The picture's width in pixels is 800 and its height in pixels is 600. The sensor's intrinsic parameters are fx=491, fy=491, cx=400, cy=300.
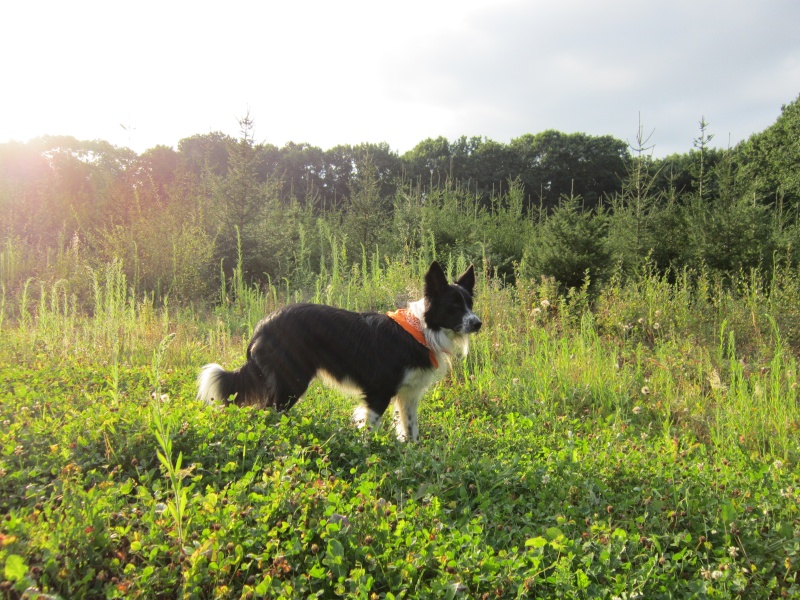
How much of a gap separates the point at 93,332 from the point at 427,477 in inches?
187

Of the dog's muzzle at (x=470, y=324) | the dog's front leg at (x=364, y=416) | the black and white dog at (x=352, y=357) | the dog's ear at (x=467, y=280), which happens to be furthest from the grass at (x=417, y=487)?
the dog's ear at (x=467, y=280)

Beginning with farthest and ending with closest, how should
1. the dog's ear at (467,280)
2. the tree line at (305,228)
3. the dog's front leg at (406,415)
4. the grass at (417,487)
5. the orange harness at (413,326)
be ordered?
the tree line at (305,228)
the dog's ear at (467,280)
the orange harness at (413,326)
the dog's front leg at (406,415)
the grass at (417,487)

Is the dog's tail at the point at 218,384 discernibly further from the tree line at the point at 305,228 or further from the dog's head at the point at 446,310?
the tree line at the point at 305,228

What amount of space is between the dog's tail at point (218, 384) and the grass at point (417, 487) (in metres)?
0.34

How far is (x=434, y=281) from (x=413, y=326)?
0.45 m

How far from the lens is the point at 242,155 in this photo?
446 inches

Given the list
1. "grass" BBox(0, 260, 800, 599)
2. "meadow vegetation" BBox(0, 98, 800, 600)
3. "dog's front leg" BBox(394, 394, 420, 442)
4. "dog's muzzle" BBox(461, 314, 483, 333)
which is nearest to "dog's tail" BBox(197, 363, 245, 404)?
"meadow vegetation" BBox(0, 98, 800, 600)

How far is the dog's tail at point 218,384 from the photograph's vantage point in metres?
4.20

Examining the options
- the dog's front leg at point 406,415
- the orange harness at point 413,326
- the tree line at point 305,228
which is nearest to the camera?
the dog's front leg at point 406,415

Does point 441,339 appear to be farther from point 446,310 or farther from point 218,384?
point 218,384

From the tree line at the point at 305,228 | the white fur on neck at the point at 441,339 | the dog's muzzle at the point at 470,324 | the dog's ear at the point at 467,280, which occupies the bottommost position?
the white fur on neck at the point at 441,339

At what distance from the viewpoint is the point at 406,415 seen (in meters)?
4.32

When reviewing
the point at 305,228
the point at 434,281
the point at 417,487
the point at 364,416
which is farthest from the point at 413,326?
the point at 305,228

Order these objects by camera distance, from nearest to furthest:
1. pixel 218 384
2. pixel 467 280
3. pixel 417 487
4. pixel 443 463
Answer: pixel 417 487 → pixel 443 463 → pixel 218 384 → pixel 467 280
